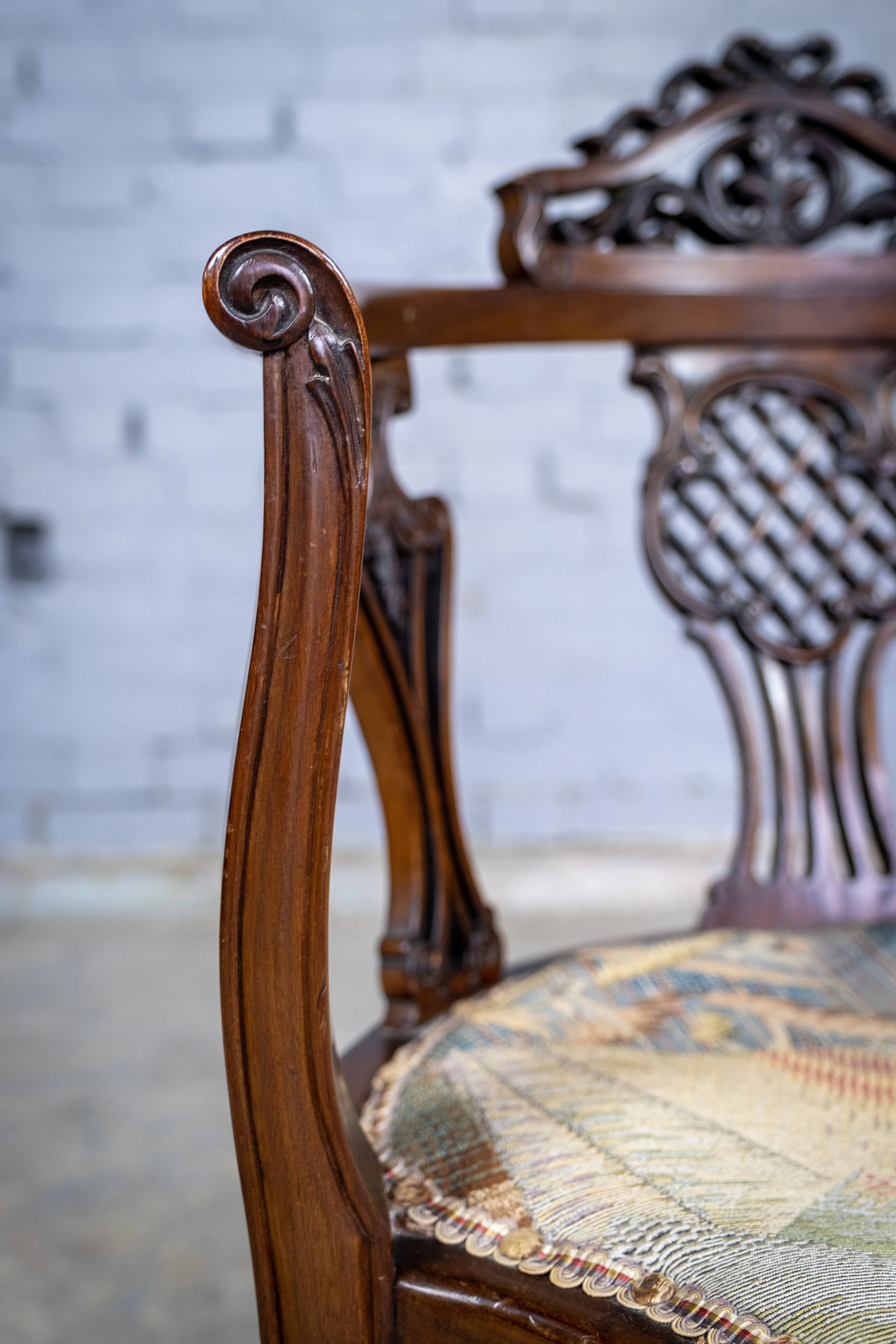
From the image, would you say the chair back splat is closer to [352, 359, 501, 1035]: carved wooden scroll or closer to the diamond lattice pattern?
the diamond lattice pattern

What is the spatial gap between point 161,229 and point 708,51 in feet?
3.59

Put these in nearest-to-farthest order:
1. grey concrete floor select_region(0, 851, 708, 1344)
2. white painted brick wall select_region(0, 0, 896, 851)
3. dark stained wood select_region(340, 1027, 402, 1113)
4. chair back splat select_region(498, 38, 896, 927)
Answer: dark stained wood select_region(340, 1027, 402, 1113)
chair back splat select_region(498, 38, 896, 927)
grey concrete floor select_region(0, 851, 708, 1344)
white painted brick wall select_region(0, 0, 896, 851)

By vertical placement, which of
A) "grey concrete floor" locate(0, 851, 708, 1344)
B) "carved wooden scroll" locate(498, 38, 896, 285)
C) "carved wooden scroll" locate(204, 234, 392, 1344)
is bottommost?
"grey concrete floor" locate(0, 851, 708, 1344)

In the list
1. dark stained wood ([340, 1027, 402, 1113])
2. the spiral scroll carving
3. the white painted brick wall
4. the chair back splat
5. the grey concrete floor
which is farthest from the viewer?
the white painted brick wall

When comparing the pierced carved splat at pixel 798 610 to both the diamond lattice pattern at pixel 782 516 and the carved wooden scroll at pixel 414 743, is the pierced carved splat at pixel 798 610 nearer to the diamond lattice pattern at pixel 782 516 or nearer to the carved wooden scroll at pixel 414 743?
the diamond lattice pattern at pixel 782 516

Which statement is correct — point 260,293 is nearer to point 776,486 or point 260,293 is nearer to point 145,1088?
point 776,486

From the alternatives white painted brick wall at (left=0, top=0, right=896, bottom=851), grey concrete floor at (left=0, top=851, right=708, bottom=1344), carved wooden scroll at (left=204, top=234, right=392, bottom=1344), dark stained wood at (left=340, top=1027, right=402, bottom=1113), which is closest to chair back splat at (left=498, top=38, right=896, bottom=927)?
dark stained wood at (left=340, top=1027, right=402, bottom=1113)

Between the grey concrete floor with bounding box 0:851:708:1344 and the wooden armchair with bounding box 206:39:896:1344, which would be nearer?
the wooden armchair with bounding box 206:39:896:1344

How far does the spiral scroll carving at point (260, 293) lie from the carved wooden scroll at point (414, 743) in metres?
0.31

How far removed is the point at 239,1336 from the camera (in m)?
1.15

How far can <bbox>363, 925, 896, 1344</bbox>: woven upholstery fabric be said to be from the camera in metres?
0.44

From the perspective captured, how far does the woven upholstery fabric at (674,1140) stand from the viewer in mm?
436

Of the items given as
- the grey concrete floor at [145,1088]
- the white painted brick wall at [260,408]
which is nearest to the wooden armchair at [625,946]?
the grey concrete floor at [145,1088]

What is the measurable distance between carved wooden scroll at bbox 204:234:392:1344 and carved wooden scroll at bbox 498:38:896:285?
551 millimetres
